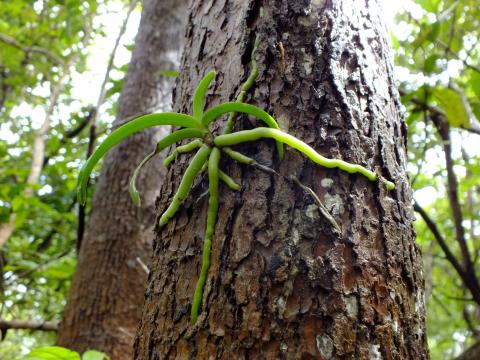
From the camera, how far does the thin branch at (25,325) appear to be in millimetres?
2125

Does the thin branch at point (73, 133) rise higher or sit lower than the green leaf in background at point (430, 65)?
higher

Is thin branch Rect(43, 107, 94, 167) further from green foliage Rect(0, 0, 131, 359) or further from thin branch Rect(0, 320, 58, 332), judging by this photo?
thin branch Rect(0, 320, 58, 332)

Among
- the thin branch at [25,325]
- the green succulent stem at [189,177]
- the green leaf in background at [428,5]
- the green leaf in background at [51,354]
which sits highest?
the green leaf in background at [428,5]

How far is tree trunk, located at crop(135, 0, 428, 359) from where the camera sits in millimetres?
729

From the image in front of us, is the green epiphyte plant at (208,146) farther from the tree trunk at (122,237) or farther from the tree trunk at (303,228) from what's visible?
the tree trunk at (122,237)

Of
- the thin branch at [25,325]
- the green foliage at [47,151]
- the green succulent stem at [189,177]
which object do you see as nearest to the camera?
the green succulent stem at [189,177]

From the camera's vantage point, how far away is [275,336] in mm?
710

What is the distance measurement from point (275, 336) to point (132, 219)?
185cm

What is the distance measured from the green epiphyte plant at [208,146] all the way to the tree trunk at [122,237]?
1296mm

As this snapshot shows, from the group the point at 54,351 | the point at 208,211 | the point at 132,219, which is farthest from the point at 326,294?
the point at 132,219

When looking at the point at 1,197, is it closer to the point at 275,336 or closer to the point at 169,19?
the point at 169,19

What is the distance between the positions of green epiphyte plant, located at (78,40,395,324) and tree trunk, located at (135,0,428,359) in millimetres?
18

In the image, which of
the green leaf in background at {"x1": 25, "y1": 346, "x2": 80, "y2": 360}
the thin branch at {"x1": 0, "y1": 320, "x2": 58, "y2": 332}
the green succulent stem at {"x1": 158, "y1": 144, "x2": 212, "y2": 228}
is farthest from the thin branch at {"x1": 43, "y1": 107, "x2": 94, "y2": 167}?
the green succulent stem at {"x1": 158, "y1": 144, "x2": 212, "y2": 228}

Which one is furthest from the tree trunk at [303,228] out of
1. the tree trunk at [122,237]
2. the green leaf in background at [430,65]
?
the tree trunk at [122,237]
